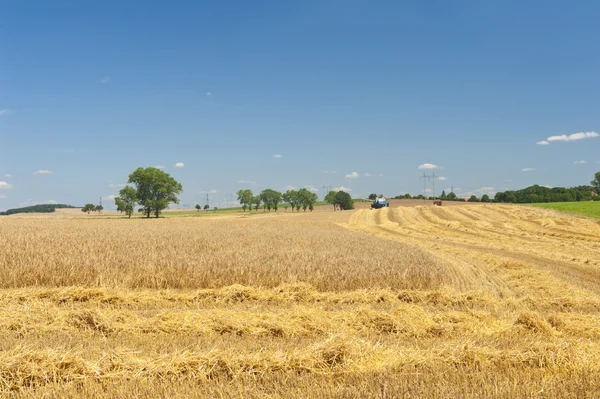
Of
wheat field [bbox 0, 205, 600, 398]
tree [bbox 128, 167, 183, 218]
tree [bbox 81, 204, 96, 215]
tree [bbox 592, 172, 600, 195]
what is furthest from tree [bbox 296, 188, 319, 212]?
wheat field [bbox 0, 205, 600, 398]

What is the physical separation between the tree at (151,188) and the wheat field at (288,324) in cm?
6906

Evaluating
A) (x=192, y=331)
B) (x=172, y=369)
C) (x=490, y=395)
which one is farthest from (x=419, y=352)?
(x=192, y=331)

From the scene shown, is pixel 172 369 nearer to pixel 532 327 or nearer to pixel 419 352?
pixel 419 352

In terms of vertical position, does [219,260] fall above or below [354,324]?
above

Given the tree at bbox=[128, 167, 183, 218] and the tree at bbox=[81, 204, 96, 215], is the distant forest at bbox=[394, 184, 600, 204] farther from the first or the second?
the tree at bbox=[81, 204, 96, 215]

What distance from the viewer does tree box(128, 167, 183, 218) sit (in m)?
79.7

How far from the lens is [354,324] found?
7.11 metres

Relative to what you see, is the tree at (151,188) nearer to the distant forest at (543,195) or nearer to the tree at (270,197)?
the tree at (270,197)

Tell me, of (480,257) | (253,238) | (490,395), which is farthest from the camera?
(253,238)

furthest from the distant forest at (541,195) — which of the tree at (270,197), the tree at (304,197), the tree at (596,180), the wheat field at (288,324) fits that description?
the wheat field at (288,324)

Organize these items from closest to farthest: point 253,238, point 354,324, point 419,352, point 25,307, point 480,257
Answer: point 419,352, point 354,324, point 25,307, point 480,257, point 253,238

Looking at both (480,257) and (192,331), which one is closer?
(192,331)

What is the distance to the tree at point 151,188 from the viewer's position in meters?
79.7

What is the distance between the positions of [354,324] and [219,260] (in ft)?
17.3
